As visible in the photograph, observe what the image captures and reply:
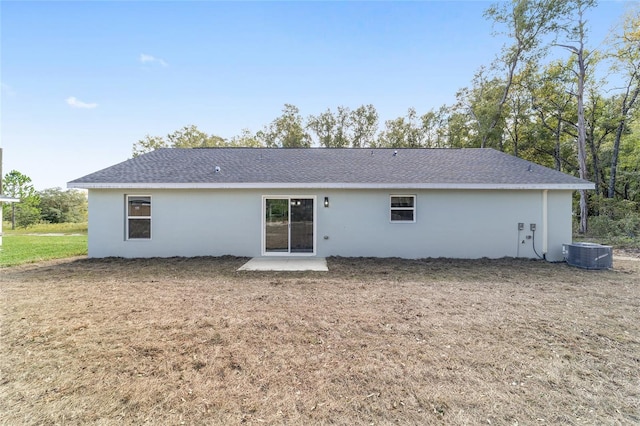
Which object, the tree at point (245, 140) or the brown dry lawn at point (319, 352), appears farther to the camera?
the tree at point (245, 140)

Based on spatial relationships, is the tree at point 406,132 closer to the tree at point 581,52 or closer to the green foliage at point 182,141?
the tree at point 581,52

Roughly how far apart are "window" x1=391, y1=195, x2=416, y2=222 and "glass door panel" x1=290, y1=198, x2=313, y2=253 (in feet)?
8.88

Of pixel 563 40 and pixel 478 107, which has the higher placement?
pixel 563 40

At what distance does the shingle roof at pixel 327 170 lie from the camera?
27.8 ft

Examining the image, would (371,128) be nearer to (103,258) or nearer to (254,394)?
(103,258)

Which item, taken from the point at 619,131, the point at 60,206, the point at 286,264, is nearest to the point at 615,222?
the point at 619,131

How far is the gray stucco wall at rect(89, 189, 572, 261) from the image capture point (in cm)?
877

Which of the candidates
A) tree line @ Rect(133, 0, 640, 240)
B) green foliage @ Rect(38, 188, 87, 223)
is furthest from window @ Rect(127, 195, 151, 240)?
green foliage @ Rect(38, 188, 87, 223)

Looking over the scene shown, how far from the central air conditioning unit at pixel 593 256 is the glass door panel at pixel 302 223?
7.83 meters

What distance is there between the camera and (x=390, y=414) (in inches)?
88.0

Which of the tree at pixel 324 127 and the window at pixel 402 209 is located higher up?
the tree at pixel 324 127

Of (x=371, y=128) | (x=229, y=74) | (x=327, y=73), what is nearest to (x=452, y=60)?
(x=327, y=73)

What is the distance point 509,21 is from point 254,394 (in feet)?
83.0

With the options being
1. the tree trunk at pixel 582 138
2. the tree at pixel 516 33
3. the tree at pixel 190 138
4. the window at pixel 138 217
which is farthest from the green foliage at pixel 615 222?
the tree at pixel 190 138
